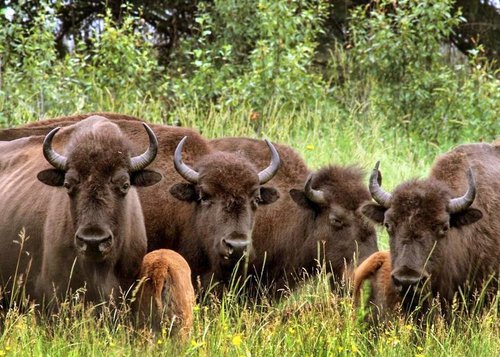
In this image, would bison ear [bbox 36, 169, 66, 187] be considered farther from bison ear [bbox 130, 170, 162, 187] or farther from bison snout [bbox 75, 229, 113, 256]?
bison snout [bbox 75, 229, 113, 256]

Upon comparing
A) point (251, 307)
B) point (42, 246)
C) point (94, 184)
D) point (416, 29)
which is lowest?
point (251, 307)

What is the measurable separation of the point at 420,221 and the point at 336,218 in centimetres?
194

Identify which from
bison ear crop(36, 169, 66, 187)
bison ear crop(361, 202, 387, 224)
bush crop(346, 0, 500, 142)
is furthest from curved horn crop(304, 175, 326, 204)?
bush crop(346, 0, 500, 142)

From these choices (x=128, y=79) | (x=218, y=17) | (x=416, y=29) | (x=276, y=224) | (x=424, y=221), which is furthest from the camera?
(x=218, y=17)

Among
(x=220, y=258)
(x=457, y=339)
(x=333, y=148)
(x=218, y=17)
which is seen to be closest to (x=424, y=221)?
(x=457, y=339)

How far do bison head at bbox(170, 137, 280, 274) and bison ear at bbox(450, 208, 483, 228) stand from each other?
1771 mm

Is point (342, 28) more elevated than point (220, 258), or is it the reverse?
point (342, 28)

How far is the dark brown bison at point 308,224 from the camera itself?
1104 centimetres

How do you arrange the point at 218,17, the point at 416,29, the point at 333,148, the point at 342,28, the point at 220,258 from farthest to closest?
the point at 342,28 < the point at 218,17 < the point at 416,29 < the point at 333,148 < the point at 220,258

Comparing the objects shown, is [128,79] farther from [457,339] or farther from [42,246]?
[457,339]

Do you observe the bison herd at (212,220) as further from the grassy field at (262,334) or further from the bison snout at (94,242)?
the grassy field at (262,334)

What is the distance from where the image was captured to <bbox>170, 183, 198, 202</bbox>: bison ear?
410 inches

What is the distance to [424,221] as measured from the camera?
30.4 ft

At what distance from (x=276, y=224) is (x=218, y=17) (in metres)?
9.32
